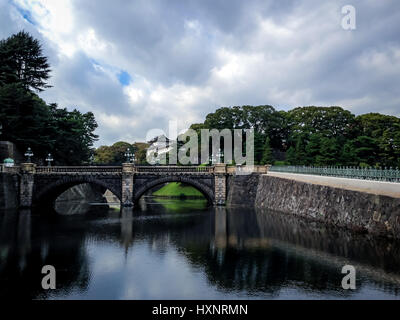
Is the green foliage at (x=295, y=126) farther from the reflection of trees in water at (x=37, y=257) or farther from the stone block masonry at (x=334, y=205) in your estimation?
the reflection of trees in water at (x=37, y=257)

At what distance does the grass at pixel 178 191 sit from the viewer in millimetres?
79750

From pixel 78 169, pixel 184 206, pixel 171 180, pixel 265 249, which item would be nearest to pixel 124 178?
pixel 171 180

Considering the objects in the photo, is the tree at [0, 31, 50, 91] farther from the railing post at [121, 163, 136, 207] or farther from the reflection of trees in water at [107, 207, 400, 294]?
the reflection of trees in water at [107, 207, 400, 294]

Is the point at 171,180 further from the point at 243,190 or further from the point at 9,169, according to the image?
the point at 9,169

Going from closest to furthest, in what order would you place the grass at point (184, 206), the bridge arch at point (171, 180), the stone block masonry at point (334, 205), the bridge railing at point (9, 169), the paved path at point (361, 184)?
the stone block masonry at point (334, 205) < the paved path at point (361, 184) < the bridge railing at point (9, 169) < the grass at point (184, 206) < the bridge arch at point (171, 180)

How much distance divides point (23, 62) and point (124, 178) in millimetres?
33710

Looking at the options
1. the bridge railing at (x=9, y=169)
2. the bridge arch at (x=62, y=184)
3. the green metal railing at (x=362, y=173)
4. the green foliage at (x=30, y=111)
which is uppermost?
the green foliage at (x=30, y=111)

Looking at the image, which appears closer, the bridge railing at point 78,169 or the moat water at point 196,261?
the moat water at point 196,261

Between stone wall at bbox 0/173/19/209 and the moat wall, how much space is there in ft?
109

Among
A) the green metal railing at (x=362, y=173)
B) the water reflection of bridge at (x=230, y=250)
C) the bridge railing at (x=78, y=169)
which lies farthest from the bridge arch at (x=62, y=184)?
the green metal railing at (x=362, y=173)

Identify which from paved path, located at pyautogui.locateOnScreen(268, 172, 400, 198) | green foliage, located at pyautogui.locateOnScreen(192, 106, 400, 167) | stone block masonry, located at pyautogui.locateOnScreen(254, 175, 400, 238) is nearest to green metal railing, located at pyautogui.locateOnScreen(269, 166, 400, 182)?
paved path, located at pyautogui.locateOnScreen(268, 172, 400, 198)

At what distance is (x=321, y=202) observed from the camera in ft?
109

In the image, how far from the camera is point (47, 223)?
3600 cm
